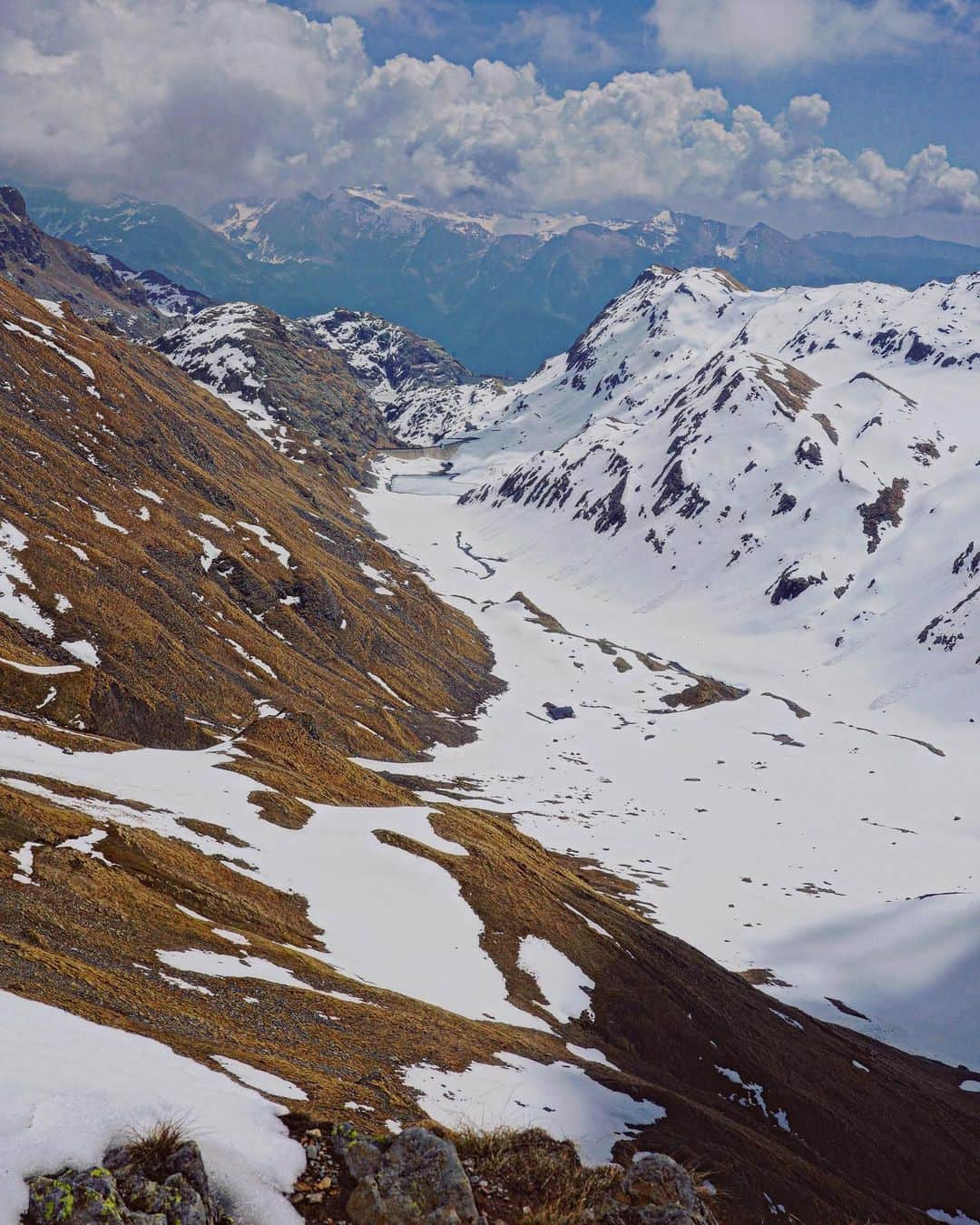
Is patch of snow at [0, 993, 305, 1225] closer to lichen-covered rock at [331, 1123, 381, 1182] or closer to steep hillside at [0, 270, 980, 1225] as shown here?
steep hillside at [0, 270, 980, 1225]

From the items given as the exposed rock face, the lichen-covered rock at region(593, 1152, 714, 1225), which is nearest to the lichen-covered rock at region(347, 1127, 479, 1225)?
the exposed rock face

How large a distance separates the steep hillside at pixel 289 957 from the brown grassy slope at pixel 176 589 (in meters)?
0.44

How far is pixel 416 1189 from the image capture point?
977 centimetres

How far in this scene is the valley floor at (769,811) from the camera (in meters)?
58.7

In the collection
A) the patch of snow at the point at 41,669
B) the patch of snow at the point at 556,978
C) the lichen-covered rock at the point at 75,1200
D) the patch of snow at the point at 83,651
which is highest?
the lichen-covered rock at the point at 75,1200

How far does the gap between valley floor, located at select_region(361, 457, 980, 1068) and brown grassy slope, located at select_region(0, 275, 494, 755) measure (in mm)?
11303

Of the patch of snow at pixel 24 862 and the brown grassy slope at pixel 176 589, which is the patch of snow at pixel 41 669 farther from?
the patch of snow at pixel 24 862

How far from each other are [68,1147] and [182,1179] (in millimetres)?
1335

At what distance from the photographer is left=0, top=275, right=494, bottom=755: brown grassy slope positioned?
58.9 metres

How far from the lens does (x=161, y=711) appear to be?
53.1m

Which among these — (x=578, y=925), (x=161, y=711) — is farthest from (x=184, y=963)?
(x=161, y=711)

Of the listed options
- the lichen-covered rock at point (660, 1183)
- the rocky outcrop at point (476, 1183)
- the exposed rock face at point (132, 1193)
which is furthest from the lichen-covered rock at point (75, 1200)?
the lichen-covered rock at point (660, 1183)

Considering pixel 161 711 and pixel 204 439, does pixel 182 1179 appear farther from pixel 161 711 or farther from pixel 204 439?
pixel 204 439

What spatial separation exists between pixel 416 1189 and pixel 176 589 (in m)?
73.9
